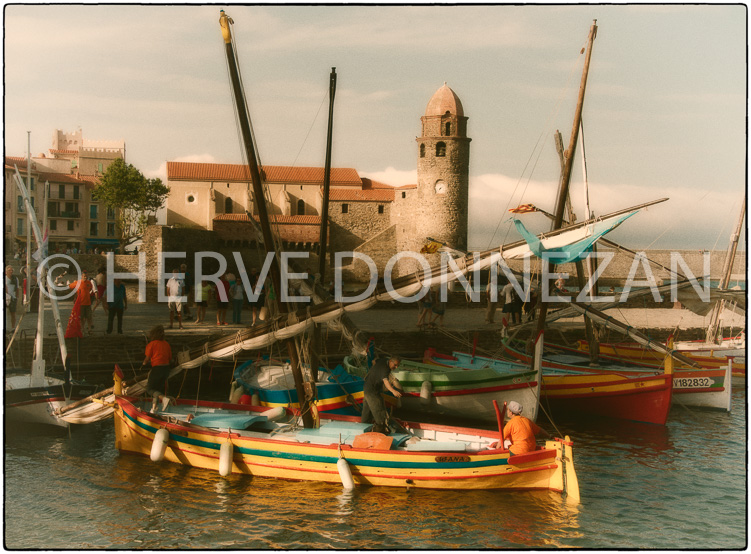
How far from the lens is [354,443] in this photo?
10.5 meters

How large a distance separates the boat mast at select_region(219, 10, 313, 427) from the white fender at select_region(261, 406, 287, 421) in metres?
0.64

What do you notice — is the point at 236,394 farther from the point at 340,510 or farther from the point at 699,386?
the point at 699,386

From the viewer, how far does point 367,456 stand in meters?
10.3

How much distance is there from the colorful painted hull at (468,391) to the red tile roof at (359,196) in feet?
134

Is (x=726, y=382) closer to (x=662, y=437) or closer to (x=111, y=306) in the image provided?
(x=662, y=437)

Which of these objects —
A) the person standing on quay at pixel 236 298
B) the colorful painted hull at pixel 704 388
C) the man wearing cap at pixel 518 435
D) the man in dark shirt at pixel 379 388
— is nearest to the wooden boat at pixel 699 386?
the colorful painted hull at pixel 704 388

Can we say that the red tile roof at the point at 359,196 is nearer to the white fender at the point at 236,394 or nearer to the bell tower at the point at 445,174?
the bell tower at the point at 445,174

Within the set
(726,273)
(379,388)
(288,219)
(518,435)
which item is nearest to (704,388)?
(726,273)

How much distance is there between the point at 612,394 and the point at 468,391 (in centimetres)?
300

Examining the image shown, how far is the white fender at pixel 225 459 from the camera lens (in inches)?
417

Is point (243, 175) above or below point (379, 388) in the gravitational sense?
above

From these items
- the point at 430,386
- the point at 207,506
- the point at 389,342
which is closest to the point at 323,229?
the point at 430,386

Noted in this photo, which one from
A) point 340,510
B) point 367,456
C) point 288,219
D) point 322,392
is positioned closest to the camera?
point 340,510

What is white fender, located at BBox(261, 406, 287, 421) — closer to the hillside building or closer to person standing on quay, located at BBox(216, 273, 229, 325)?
person standing on quay, located at BBox(216, 273, 229, 325)
